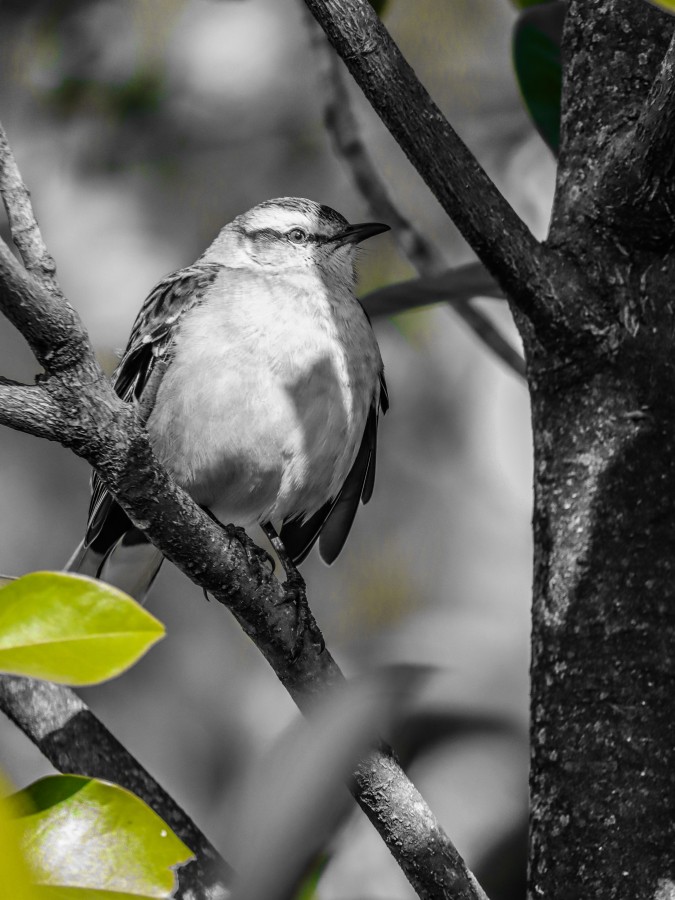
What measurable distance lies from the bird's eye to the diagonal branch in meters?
2.58

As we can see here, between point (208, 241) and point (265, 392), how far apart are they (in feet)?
11.4

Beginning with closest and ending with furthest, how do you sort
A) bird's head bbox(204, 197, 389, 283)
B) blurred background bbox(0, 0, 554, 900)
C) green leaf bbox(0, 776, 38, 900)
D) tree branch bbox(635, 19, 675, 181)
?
1. green leaf bbox(0, 776, 38, 900)
2. tree branch bbox(635, 19, 675, 181)
3. bird's head bbox(204, 197, 389, 283)
4. blurred background bbox(0, 0, 554, 900)

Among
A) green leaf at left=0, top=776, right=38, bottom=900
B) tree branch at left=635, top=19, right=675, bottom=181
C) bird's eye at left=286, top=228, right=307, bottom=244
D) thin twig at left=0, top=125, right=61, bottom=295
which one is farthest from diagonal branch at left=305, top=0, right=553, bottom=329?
bird's eye at left=286, top=228, right=307, bottom=244

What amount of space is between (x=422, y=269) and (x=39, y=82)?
357 cm

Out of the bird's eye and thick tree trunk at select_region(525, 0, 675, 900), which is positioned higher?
the bird's eye

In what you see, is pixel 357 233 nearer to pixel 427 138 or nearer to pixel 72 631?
pixel 427 138

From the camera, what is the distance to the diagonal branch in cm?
210

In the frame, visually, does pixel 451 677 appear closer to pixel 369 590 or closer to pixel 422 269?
pixel 422 269

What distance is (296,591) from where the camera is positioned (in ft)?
11.6

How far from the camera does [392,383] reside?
24.4ft

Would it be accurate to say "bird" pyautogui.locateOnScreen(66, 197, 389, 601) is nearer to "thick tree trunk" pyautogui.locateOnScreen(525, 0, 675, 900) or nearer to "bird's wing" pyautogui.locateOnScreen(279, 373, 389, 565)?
"bird's wing" pyautogui.locateOnScreen(279, 373, 389, 565)

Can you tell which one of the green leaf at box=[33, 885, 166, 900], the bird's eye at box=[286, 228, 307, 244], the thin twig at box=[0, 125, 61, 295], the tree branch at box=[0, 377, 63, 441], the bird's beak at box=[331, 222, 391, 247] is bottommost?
the green leaf at box=[33, 885, 166, 900]

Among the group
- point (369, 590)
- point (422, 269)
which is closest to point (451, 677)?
point (422, 269)

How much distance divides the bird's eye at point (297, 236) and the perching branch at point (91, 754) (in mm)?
2536
